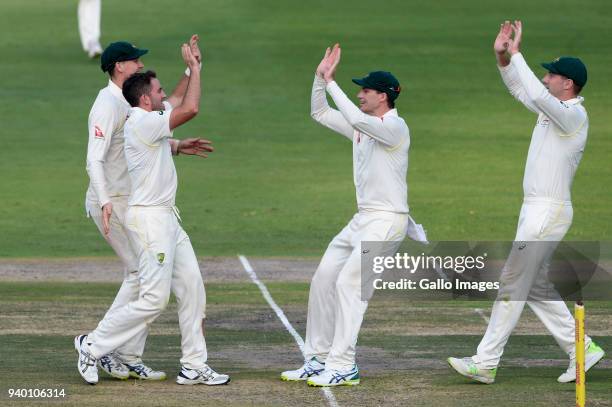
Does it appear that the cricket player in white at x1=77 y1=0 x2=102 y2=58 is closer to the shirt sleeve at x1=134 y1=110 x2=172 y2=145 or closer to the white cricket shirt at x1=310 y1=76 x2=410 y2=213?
the white cricket shirt at x1=310 y1=76 x2=410 y2=213

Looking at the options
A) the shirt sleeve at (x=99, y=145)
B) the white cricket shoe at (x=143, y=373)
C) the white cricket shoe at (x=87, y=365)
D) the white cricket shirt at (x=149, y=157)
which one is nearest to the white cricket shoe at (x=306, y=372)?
the white cricket shoe at (x=143, y=373)

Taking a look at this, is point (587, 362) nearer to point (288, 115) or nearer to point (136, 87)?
point (136, 87)

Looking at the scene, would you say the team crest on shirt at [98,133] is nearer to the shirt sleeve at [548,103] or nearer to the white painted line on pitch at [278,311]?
the white painted line on pitch at [278,311]

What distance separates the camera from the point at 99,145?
11133 mm

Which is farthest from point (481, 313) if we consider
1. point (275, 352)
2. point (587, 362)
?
point (587, 362)

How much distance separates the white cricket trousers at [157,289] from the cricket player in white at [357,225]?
823mm

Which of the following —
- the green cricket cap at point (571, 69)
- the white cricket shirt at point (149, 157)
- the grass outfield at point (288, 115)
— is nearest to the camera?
the white cricket shirt at point (149, 157)

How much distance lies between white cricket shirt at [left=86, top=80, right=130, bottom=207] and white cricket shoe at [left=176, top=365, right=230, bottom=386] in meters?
1.50

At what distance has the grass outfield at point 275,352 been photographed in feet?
34.4

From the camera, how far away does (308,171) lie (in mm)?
26766

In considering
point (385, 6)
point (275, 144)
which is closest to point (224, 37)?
point (385, 6)

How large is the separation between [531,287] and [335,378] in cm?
173

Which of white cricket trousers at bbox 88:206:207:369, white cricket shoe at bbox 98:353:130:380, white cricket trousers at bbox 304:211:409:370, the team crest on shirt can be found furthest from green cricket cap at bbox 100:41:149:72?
white cricket shoe at bbox 98:353:130:380

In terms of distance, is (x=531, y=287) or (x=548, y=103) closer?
(x=548, y=103)
